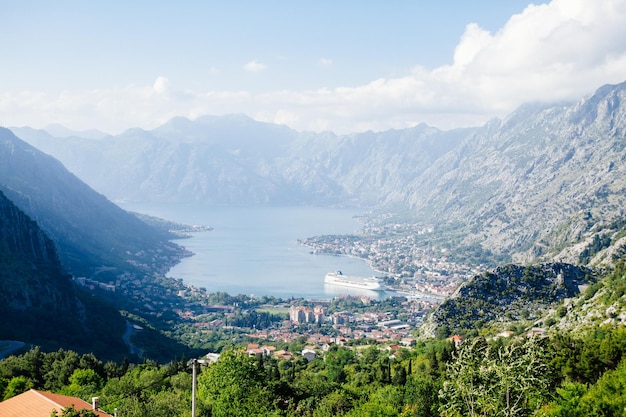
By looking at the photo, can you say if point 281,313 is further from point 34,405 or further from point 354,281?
point 34,405

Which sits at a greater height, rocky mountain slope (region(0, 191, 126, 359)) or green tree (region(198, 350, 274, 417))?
green tree (region(198, 350, 274, 417))

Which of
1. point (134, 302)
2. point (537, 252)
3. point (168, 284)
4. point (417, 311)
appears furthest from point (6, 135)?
point (537, 252)

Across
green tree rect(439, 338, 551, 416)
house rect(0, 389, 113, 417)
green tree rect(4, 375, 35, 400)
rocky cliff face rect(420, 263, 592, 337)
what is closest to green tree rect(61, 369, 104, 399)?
green tree rect(4, 375, 35, 400)

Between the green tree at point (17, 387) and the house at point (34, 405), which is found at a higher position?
the house at point (34, 405)

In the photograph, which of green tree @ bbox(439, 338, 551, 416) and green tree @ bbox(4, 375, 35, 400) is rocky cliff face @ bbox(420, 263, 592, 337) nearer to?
green tree @ bbox(4, 375, 35, 400)

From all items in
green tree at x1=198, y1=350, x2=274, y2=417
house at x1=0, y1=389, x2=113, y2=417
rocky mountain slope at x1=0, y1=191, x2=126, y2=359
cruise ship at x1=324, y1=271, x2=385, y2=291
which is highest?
house at x1=0, y1=389, x2=113, y2=417

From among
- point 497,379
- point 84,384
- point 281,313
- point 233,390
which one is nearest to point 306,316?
point 281,313

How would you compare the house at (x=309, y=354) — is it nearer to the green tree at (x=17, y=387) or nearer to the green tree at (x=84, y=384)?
the green tree at (x=84, y=384)

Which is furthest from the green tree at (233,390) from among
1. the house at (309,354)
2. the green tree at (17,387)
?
the house at (309,354)
